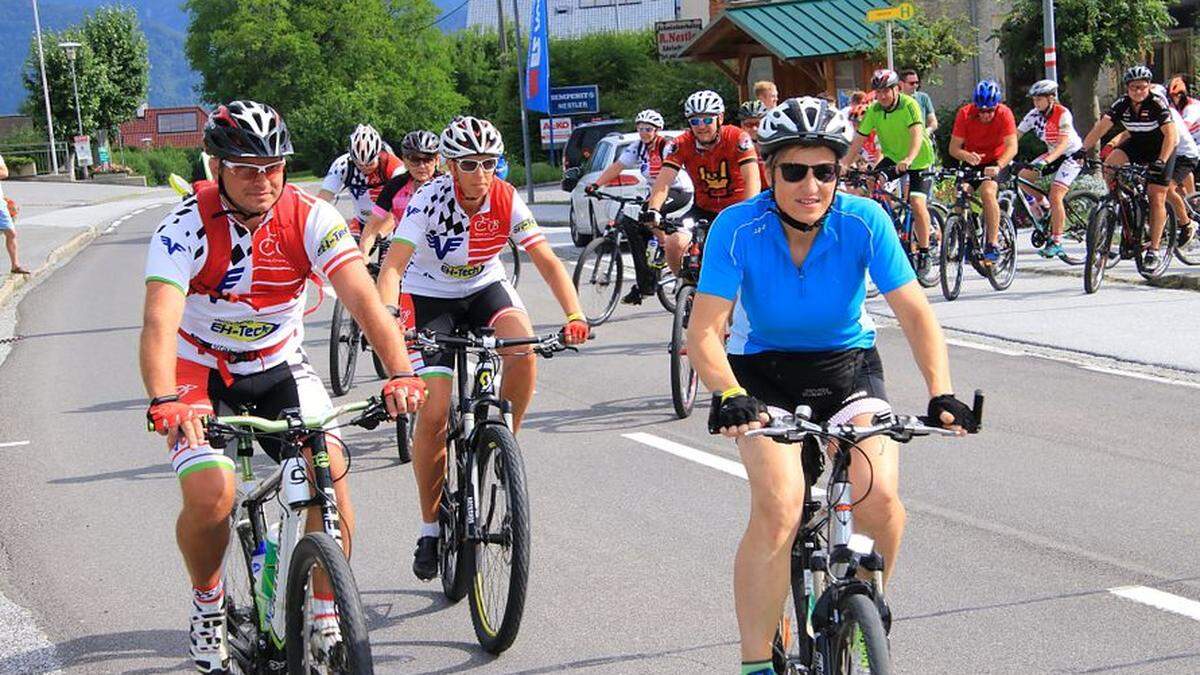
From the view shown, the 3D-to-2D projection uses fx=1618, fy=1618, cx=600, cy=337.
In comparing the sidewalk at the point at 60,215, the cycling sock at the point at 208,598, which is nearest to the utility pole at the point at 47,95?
the sidewalk at the point at 60,215

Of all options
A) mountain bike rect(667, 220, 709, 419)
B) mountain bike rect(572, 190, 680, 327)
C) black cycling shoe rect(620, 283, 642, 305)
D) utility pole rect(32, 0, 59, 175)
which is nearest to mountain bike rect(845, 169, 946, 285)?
mountain bike rect(572, 190, 680, 327)

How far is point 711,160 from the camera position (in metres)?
11.7

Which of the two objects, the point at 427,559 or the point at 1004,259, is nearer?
the point at 427,559

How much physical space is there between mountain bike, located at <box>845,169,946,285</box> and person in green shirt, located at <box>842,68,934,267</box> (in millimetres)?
96

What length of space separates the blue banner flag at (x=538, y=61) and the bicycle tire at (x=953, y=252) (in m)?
20.9

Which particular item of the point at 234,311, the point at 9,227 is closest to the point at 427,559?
the point at 234,311

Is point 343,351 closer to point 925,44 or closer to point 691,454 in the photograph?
point 691,454

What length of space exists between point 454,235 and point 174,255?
224 centimetres

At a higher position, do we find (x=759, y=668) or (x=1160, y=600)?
(x=759, y=668)

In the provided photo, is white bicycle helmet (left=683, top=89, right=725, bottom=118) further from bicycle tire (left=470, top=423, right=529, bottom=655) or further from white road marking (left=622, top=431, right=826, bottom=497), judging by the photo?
bicycle tire (left=470, top=423, right=529, bottom=655)

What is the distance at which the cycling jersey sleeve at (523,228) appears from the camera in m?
7.12

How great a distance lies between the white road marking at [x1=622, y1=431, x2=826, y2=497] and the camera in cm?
888

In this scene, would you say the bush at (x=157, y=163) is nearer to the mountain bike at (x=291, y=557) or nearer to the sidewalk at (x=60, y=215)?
the sidewalk at (x=60, y=215)

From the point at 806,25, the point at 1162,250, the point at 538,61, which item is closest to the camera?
the point at 1162,250
